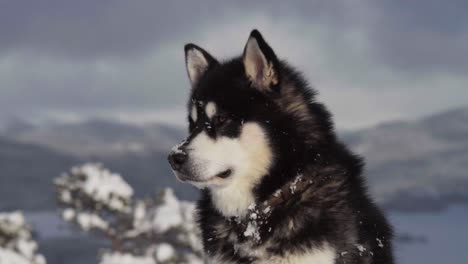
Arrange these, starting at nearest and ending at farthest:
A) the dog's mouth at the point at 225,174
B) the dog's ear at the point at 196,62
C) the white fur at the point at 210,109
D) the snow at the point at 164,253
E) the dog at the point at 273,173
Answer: the dog at the point at 273,173 < the dog's mouth at the point at 225,174 < the white fur at the point at 210,109 < the dog's ear at the point at 196,62 < the snow at the point at 164,253

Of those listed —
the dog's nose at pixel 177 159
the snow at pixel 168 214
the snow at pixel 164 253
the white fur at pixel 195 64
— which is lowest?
the snow at pixel 164 253

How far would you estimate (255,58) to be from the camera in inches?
271

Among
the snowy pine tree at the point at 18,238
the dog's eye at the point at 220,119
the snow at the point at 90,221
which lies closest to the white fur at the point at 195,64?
the dog's eye at the point at 220,119

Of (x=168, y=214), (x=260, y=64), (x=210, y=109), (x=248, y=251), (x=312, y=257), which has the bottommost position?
(x=168, y=214)

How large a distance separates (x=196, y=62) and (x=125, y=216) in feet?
74.2

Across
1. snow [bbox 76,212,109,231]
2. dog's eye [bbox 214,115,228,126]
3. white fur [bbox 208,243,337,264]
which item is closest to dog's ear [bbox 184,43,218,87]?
dog's eye [bbox 214,115,228,126]

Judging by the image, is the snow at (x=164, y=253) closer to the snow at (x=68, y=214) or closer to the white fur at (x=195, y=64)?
the snow at (x=68, y=214)

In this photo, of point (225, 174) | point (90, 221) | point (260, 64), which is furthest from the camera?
point (90, 221)

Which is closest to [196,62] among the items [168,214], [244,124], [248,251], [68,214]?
[244,124]

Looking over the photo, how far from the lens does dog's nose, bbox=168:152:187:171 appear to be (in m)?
6.70

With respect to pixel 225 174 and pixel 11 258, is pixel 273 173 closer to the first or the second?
pixel 225 174

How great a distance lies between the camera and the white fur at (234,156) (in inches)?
263

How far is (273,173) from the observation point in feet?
22.2

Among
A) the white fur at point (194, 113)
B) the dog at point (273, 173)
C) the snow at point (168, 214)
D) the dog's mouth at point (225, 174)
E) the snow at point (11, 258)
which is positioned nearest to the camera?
the dog at point (273, 173)
